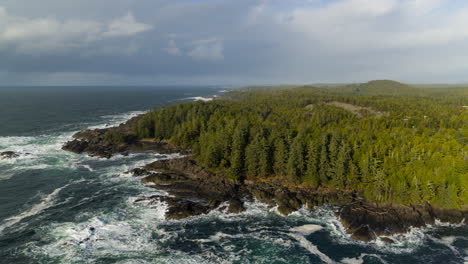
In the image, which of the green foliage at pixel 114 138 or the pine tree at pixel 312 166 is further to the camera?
the green foliage at pixel 114 138

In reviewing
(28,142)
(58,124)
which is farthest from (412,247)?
(58,124)

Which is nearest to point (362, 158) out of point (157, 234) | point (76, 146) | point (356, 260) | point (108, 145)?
point (356, 260)

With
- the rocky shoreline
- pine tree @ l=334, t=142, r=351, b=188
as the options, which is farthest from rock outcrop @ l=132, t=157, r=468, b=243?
pine tree @ l=334, t=142, r=351, b=188

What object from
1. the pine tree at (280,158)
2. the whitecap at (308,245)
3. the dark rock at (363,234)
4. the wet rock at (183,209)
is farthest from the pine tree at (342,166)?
the wet rock at (183,209)

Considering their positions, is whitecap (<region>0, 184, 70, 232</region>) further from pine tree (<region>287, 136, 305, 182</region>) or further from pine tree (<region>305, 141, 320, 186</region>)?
pine tree (<region>305, 141, 320, 186</region>)

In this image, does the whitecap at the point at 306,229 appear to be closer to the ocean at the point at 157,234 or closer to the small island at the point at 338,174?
the ocean at the point at 157,234

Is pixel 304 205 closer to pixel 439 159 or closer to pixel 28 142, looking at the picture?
pixel 439 159

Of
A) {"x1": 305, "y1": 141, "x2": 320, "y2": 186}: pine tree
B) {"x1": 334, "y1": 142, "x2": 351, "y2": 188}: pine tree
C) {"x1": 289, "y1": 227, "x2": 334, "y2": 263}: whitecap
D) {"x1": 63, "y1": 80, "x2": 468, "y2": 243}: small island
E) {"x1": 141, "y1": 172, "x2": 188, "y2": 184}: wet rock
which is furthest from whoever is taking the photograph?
{"x1": 141, "y1": 172, "x2": 188, "y2": 184}: wet rock

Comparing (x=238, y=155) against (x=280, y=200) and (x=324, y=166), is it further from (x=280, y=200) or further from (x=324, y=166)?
(x=324, y=166)

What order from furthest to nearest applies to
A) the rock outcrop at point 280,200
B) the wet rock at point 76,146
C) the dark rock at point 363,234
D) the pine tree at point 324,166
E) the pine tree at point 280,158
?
the wet rock at point 76,146, the pine tree at point 280,158, the pine tree at point 324,166, the rock outcrop at point 280,200, the dark rock at point 363,234
